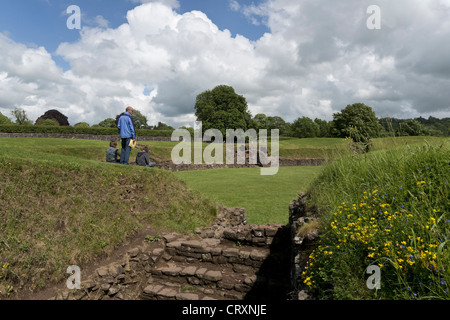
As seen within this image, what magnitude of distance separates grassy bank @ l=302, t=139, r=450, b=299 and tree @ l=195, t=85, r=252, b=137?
52.1m

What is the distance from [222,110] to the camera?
58.2 m

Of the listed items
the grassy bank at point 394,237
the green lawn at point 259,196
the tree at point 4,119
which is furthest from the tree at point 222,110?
the tree at point 4,119

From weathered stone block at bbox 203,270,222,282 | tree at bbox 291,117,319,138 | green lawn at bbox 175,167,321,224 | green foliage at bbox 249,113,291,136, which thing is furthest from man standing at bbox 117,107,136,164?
green foliage at bbox 249,113,291,136

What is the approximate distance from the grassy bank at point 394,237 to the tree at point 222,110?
52144 mm

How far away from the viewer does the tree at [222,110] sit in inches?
2239

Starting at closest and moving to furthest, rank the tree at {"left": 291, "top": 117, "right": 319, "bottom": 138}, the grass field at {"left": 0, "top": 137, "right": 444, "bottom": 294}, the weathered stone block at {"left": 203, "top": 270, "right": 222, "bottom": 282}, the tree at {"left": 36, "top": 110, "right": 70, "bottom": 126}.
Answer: the grass field at {"left": 0, "top": 137, "right": 444, "bottom": 294}, the weathered stone block at {"left": 203, "top": 270, "right": 222, "bottom": 282}, the tree at {"left": 36, "top": 110, "right": 70, "bottom": 126}, the tree at {"left": 291, "top": 117, "right": 319, "bottom": 138}

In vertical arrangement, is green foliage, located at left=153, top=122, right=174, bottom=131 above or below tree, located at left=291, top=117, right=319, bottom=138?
above

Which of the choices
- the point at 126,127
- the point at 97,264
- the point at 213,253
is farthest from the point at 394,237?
the point at 126,127

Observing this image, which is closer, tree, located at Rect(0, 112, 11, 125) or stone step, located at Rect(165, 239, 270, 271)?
stone step, located at Rect(165, 239, 270, 271)

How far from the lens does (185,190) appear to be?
10859 mm

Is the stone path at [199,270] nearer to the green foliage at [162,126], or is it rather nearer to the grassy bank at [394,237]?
the grassy bank at [394,237]

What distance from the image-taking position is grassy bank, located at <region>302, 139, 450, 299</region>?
262 cm

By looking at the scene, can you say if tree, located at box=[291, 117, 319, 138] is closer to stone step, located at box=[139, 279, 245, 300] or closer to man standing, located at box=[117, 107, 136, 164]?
man standing, located at box=[117, 107, 136, 164]

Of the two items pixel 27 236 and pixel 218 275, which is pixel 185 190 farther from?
pixel 27 236
